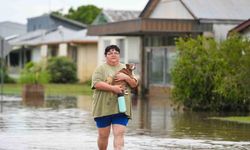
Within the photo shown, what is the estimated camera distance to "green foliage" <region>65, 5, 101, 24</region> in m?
100

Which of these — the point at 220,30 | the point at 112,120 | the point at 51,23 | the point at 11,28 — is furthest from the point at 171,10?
the point at 11,28

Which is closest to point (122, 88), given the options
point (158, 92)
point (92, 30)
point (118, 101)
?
point (118, 101)

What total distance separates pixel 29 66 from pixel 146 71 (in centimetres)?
1469

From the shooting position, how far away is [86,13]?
334ft

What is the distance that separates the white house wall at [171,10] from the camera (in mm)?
38812

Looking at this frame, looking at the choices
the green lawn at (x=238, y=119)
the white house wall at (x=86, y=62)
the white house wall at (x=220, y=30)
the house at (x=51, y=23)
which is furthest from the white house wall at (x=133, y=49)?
the house at (x=51, y=23)

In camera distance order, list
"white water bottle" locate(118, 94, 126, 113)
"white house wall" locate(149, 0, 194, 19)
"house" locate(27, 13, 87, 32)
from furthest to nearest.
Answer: "house" locate(27, 13, 87, 32)
"white house wall" locate(149, 0, 194, 19)
"white water bottle" locate(118, 94, 126, 113)

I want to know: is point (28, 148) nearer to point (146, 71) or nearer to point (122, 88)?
point (122, 88)

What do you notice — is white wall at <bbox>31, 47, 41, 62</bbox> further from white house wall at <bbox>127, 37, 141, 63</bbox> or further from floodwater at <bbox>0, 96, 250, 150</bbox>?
floodwater at <bbox>0, 96, 250, 150</bbox>

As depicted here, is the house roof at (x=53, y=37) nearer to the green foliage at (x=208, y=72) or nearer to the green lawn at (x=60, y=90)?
the green lawn at (x=60, y=90)

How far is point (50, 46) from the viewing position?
6669cm

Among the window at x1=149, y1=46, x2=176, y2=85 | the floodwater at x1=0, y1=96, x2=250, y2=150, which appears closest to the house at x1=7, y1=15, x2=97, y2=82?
the window at x1=149, y1=46, x2=176, y2=85

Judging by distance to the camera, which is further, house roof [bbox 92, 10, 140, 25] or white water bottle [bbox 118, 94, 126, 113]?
house roof [bbox 92, 10, 140, 25]

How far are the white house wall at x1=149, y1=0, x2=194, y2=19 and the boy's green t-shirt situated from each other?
25542 mm
